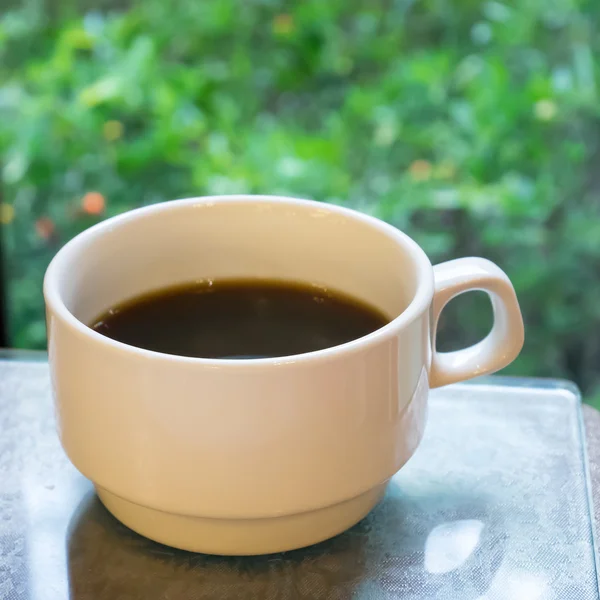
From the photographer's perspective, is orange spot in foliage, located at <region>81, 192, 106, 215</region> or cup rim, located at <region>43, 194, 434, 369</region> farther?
orange spot in foliage, located at <region>81, 192, 106, 215</region>

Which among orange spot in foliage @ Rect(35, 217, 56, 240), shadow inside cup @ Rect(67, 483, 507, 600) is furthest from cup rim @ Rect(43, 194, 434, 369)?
orange spot in foliage @ Rect(35, 217, 56, 240)

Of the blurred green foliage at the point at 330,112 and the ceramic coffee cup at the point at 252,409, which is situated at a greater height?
the ceramic coffee cup at the point at 252,409

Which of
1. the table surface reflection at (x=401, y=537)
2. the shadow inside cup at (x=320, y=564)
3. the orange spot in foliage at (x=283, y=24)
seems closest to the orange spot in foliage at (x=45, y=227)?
the orange spot in foliage at (x=283, y=24)

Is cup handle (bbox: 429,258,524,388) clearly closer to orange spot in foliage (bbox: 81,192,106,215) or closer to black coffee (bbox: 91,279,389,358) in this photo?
black coffee (bbox: 91,279,389,358)

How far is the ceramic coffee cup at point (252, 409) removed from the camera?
0.39 m

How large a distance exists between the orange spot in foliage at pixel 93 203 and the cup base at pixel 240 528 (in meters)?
0.77

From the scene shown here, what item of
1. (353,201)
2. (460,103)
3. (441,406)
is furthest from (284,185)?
(441,406)

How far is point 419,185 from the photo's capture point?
117 cm

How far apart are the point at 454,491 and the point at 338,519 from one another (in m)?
0.10

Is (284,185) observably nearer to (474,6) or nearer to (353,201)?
(353,201)

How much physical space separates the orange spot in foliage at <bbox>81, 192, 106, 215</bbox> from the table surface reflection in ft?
2.07

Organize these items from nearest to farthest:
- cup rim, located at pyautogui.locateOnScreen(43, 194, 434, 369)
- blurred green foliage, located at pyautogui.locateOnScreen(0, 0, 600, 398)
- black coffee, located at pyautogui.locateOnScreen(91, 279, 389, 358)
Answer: cup rim, located at pyautogui.locateOnScreen(43, 194, 434, 369) → black coffee, located at pyautogui.locateOnScreen(91, 279, 389, 358) → blurred green foliage, located at pyautogui.locateOnScreen(0, 0, 600, 398)

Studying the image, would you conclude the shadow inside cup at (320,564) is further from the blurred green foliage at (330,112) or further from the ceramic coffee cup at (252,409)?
the blurred green foliage at (330,112)

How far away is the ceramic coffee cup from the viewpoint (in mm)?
392
